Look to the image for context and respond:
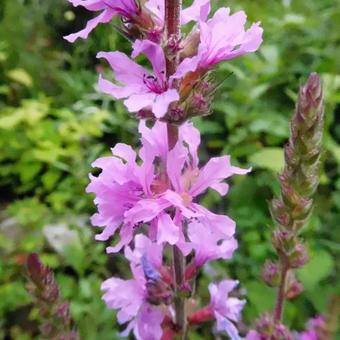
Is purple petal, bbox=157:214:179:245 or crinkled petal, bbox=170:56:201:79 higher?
crinkled petal, bbox=170:56:201:79

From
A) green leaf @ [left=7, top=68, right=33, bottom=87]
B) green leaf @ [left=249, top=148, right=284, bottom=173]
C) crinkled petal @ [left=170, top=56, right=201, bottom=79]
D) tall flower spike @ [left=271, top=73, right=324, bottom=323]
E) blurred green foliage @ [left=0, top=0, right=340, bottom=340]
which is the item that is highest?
crinkled petal @ [left=170, top=56, right=201, bottom=79]

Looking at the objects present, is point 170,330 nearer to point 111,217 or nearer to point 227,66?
point 111,217

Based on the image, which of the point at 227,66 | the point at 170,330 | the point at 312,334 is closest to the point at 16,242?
the point at 227,66

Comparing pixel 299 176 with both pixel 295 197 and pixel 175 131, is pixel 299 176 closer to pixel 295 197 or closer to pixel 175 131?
pixel 295 197

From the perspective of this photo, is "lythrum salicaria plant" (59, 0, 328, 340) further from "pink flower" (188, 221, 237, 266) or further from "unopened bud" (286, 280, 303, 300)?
"unopened bud" (286, 280, 303, 300)

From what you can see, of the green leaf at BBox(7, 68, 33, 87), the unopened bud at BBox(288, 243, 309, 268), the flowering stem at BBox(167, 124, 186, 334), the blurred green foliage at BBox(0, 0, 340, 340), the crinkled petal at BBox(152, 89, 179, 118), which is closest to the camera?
the crinkled petal at BBox(152, 89, 179, 118)

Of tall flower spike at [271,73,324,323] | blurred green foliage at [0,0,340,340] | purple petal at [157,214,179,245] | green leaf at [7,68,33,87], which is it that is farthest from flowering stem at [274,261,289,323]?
green leaf at [7,68,33,87]

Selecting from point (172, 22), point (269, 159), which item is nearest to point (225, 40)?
point (172, 22)
